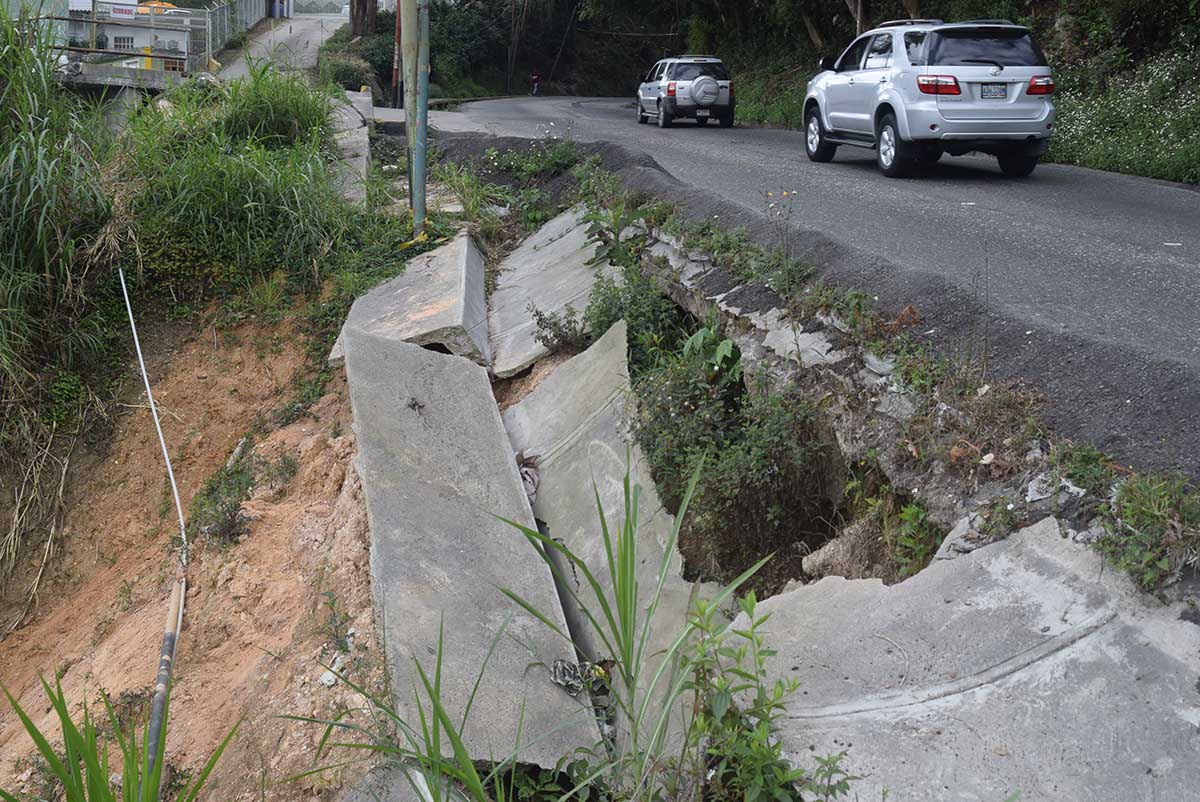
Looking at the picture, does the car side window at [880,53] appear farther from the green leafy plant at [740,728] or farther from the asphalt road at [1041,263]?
the green leafy plant at [740,728]

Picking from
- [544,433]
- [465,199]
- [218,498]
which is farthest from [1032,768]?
[465,199]

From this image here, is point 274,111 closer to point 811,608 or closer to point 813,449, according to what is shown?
point 813,449

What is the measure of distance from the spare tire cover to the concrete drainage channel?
1401cm

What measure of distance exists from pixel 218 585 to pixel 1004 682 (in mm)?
3815

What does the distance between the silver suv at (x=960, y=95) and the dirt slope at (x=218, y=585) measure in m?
6.56

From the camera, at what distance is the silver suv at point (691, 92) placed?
20078mm

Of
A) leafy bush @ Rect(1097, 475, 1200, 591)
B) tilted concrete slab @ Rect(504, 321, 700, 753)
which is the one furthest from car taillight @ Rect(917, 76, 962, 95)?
leafy bush @ Rect(1097, 475, 1200, 591)

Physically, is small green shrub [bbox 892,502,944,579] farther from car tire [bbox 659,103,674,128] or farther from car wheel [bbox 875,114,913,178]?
car tire [bbox 659,103,674,128]

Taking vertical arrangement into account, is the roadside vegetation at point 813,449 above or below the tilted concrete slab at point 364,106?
below

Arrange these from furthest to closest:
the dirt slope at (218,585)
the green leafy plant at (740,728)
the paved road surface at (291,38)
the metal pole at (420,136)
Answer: the paved road surface at (291,38) → the metal pole at (420,136) → the dirt slope at (218,585) → the green leafy plant at (740,728)

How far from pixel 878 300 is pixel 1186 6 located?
12.9 meters

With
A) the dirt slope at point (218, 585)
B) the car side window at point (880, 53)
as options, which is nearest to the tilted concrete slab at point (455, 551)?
the dirt slope at point (218, 585)

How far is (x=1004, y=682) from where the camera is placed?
10.1 feet

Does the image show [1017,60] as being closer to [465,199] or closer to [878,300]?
[465,199]
